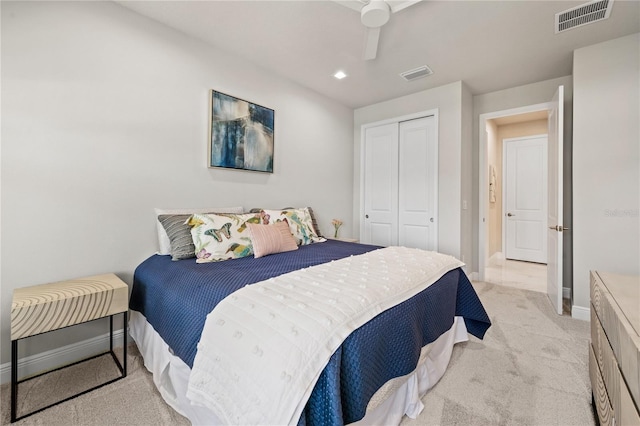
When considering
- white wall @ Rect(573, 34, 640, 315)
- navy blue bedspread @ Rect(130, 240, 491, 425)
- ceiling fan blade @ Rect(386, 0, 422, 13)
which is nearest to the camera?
navy blue bedspread @ Rect(130, 240, 491, 425)

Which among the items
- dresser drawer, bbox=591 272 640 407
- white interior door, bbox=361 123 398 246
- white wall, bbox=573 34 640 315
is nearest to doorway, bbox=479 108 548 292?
white interior door, bbox=361 123 398 246

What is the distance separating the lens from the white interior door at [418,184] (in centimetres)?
371

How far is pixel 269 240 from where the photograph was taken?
226 cm

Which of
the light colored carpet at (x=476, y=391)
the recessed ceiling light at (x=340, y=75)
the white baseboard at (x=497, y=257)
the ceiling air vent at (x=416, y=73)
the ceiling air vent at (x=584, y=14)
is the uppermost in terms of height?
the ceiling air vent at (x=416, y=73)

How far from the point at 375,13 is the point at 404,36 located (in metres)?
0.94

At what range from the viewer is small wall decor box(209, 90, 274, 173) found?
2.68 m

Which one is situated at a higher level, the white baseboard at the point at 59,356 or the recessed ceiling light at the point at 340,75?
the recessed ceiling light at the point at 340,75

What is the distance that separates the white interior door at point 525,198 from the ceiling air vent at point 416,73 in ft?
10.6

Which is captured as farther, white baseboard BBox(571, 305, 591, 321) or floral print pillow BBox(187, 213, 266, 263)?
white baseboard BBox(571, 305, 591, 321)

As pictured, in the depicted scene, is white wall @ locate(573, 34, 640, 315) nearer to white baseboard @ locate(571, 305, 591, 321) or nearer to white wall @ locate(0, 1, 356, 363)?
white baseboard @ locate(571, 305, 591, 321)

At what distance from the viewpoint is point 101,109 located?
2.04m

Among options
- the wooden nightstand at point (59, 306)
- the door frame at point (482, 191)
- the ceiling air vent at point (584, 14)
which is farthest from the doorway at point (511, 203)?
the wooden nightstand at point (59, 306)

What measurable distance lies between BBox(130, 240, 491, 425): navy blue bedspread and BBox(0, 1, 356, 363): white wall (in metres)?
0.44

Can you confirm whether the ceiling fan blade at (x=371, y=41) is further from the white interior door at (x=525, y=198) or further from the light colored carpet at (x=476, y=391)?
the white interior door at (x=525, y=198)
